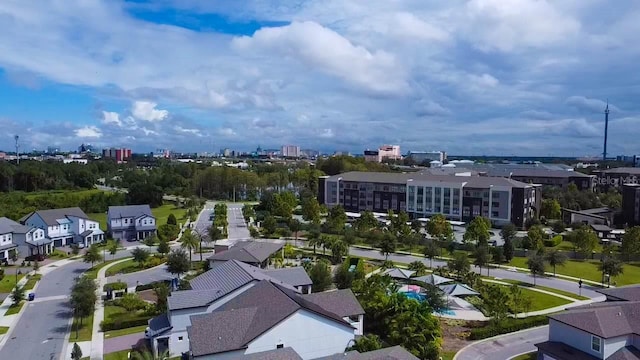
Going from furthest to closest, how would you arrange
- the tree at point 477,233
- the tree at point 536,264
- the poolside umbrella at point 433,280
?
the tree at point 477,233 < the tree at point 536,264 < the poolside umbrella at point 433,280

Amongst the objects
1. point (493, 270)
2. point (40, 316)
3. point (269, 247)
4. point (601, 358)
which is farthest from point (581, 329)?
point (40, 316)

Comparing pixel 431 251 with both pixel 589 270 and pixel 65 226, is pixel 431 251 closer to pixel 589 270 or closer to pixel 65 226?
pixel 589 270

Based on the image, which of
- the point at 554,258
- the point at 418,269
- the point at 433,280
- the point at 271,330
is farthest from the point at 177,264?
the point at 554,258

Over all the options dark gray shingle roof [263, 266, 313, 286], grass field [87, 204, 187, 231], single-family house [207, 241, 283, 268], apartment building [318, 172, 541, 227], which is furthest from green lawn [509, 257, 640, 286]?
grass field [87, 204, 187, 231]

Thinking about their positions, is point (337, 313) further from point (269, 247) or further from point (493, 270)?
point (493, 270)

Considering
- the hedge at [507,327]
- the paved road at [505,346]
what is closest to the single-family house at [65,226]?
the hedge at [507,327]

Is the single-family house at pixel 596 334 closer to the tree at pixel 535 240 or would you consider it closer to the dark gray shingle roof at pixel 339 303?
the dark gray shingle roof at pixel 339 303
